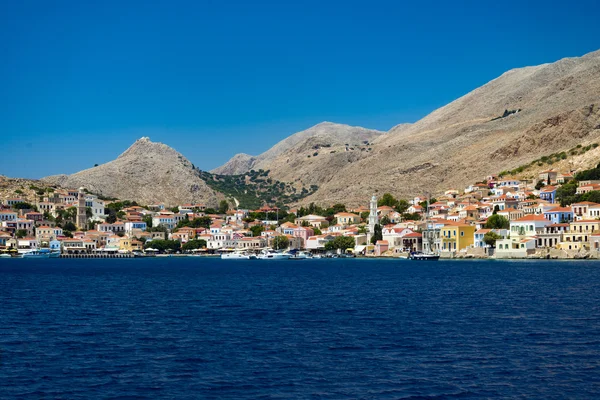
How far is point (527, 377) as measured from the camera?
2172cm

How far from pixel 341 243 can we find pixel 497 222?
2457 centimetres

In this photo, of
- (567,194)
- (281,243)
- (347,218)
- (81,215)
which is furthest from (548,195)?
(81,215)

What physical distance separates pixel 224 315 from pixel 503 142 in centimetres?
13762

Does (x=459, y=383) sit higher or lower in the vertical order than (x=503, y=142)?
lower

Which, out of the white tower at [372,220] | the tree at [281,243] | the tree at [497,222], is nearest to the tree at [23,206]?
the tree at [281,243]

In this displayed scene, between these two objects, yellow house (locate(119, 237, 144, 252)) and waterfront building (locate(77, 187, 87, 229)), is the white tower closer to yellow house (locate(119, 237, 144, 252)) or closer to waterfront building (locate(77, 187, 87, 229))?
yellow house (locate(119, 237, 144, 252))

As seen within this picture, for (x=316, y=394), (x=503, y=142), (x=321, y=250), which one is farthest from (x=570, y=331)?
(x=503, y=142)

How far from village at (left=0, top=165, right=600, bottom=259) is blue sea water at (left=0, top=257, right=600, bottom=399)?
39.1 metres

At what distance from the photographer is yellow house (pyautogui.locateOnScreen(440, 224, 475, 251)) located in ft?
305

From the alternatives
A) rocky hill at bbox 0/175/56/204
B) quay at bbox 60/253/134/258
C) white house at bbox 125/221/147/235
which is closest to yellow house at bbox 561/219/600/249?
quay at bbox 60/253/134/258

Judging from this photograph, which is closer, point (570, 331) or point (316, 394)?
point (316, 394)

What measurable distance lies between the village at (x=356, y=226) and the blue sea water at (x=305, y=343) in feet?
128

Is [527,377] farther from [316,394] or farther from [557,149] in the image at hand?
[557,149]

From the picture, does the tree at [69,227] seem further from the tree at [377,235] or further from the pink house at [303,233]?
the tree at [377,235]
